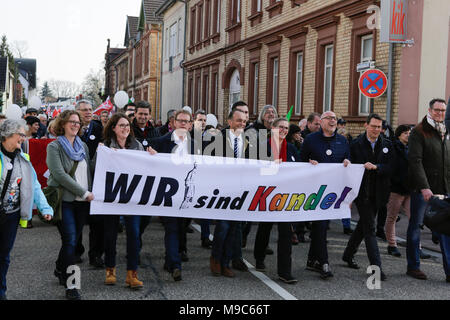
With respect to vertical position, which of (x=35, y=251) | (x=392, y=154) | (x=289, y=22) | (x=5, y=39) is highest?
(x=5, y=39)

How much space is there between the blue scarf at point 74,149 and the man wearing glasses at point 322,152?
2.76 meters

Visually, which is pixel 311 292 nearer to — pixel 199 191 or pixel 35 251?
pixel 199 191

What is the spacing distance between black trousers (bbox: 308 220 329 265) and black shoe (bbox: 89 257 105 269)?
2596mm

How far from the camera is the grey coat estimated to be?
6.09m

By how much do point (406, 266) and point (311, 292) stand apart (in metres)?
2.08

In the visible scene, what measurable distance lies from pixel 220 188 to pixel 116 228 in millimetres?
1313

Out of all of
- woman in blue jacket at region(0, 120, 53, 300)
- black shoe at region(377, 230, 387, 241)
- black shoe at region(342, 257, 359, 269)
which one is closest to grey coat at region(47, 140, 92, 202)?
woman in blue jacket at region(0, 120, 53, 300)

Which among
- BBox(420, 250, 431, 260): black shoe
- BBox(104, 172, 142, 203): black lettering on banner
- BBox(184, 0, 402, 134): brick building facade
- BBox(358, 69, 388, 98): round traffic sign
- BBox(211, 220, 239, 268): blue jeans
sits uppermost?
BBox(184, 0, 402, 134): brick building facade

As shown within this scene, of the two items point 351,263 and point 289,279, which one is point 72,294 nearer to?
point 289,279

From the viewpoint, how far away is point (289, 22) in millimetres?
19469

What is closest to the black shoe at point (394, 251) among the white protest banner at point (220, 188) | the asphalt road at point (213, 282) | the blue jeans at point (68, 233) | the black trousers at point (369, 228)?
the asphalt road at point (213, 282)

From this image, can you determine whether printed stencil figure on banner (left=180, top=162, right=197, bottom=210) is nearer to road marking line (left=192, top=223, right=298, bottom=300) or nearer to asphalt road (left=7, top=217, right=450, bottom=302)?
asphalt road (left=7, top=217, right=450, bottom=302)

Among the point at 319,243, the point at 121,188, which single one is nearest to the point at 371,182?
the point at 319,243
